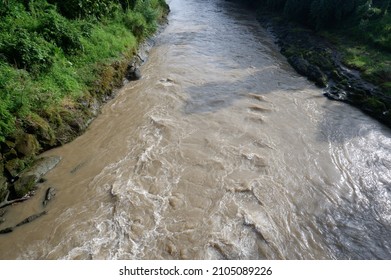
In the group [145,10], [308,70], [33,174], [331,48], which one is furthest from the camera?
[145,10]

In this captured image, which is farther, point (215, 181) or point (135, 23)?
point (135, 23)

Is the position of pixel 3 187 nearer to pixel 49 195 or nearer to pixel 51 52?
pixel 49 195

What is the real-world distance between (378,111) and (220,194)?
9.94 m

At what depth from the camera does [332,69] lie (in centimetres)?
1814

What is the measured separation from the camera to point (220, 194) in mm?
8820

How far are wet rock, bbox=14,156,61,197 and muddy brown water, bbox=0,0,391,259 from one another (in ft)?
0.99

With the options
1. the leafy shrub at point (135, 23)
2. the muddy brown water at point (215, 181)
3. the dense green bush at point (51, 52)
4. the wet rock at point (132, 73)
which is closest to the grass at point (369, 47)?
the muddy brown water at point (215, 181)

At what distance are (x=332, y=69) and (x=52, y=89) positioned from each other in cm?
1539

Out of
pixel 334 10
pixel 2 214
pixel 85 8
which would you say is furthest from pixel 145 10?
pixel 2 214

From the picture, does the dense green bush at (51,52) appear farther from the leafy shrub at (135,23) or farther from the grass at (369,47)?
the grass at (369,47)

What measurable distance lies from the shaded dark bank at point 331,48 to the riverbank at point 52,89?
10.7 m

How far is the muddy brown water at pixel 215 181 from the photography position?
7457 mm

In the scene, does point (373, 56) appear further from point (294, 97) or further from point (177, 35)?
point (177, 35)

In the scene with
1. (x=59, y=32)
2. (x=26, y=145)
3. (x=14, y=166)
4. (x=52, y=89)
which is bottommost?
(x=14, y=166)
